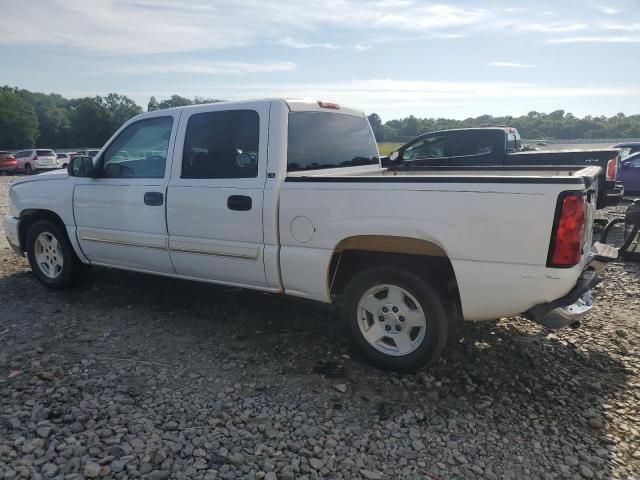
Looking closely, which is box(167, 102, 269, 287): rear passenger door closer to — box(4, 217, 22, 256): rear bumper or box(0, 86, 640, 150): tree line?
box(4, 217, 22, 256): rear bumper

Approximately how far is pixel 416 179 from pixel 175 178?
2196 millimetres

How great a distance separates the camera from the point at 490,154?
9320 millimetres

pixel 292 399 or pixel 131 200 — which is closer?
pixel 292 399

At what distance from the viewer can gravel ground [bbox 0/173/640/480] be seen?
2.69 metres

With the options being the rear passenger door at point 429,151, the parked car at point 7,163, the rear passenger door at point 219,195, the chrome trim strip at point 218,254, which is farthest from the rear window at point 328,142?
the parked car at point 7,163

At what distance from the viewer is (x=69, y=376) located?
3.57m

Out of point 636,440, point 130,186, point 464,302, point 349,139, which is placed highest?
point 349,139

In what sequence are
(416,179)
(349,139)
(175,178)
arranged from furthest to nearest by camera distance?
(349,139) → (175,178) → (416,179)

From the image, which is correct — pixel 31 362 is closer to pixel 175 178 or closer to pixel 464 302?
pixel 175 178

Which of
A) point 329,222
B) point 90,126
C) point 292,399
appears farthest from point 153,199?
point 90,126

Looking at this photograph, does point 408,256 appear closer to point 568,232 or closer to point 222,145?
point 568,232

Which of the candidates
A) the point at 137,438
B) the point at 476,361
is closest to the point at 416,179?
the point at 476,361

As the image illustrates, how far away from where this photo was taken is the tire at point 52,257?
5.32 metres

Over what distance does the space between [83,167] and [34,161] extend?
2619 centimetres
